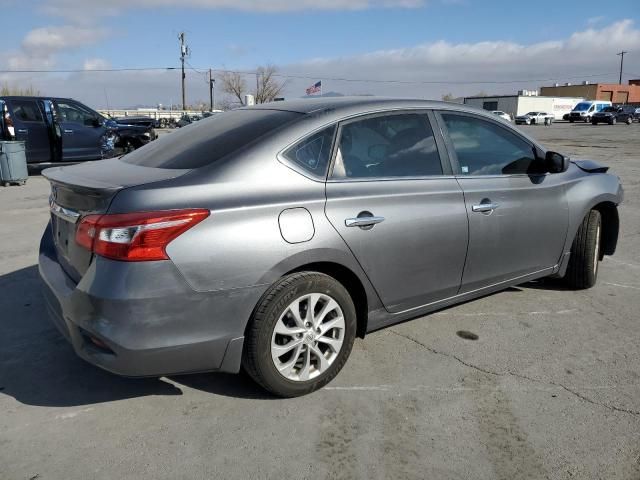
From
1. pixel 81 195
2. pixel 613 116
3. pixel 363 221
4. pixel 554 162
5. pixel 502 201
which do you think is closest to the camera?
pixel 81 195

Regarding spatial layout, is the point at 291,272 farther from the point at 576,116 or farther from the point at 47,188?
the point at 576,116

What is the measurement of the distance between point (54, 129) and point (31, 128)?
48 cm

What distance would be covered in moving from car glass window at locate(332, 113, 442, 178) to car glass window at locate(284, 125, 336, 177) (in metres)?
0.07

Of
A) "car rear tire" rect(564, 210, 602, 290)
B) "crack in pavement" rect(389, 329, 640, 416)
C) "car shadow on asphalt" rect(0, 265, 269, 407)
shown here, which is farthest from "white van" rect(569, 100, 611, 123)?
"car shadow on asphalt" rect(0, 265, 269, 407)

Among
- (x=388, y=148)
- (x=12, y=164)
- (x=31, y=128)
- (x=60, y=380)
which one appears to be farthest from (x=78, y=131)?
(x=388, y=148)

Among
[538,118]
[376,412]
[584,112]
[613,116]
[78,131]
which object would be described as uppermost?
[584,112]

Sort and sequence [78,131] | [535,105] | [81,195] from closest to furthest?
[81,195] → [78,131] → [535,105]

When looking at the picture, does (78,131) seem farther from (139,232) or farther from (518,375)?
(518,375)

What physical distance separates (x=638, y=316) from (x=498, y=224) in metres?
1.54

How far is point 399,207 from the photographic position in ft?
10.8

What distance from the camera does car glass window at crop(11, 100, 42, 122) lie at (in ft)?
41.2

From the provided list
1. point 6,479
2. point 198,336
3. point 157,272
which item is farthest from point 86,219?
point 6,479

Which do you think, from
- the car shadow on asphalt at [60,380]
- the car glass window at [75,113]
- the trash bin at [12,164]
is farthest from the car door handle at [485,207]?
the car glass window at [75,113]

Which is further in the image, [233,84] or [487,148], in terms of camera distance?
[233,84]
